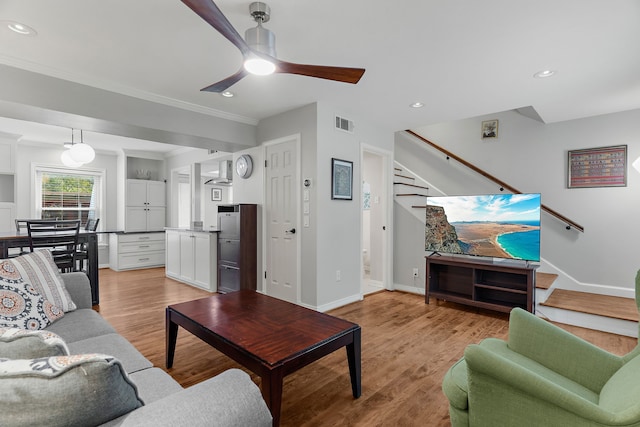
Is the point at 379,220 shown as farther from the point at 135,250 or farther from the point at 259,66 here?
the point at 135,250

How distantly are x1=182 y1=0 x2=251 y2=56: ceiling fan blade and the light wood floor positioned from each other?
2.12m

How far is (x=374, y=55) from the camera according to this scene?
255cm

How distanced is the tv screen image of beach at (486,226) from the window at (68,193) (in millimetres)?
6425

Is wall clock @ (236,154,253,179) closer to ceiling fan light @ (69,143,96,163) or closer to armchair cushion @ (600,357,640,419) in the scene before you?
ceiling fan light @ (69,143,96,163)

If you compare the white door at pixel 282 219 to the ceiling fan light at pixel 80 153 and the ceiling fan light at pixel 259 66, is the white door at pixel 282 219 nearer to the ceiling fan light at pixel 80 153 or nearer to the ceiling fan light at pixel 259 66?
the ceiling fan light at pixel 259 66

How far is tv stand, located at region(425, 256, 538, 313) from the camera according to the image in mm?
3438

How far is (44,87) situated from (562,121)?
587 cm

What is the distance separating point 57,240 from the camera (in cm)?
351

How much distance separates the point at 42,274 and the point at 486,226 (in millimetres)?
4043

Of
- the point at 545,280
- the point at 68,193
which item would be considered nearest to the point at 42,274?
the point at 545,280

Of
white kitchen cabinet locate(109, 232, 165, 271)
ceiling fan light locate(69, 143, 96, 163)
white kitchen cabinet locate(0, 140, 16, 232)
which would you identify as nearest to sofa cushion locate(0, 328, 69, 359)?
ceiling fan light locate(69, 143, 96, 163)

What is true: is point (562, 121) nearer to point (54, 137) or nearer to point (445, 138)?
point (445, 138)

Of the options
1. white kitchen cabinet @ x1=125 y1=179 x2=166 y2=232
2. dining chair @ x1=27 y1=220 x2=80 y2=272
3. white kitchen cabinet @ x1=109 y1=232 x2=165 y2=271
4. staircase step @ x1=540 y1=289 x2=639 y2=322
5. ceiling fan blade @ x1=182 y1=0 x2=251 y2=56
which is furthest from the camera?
white kitchen cabinet @ x1=125 y1=179 x2=166 y2=232

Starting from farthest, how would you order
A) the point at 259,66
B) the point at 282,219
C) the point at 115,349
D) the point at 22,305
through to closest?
1. the point at 282,219
2. the point at 259,66
3. the point at 22,305
4. the point at 115,349
